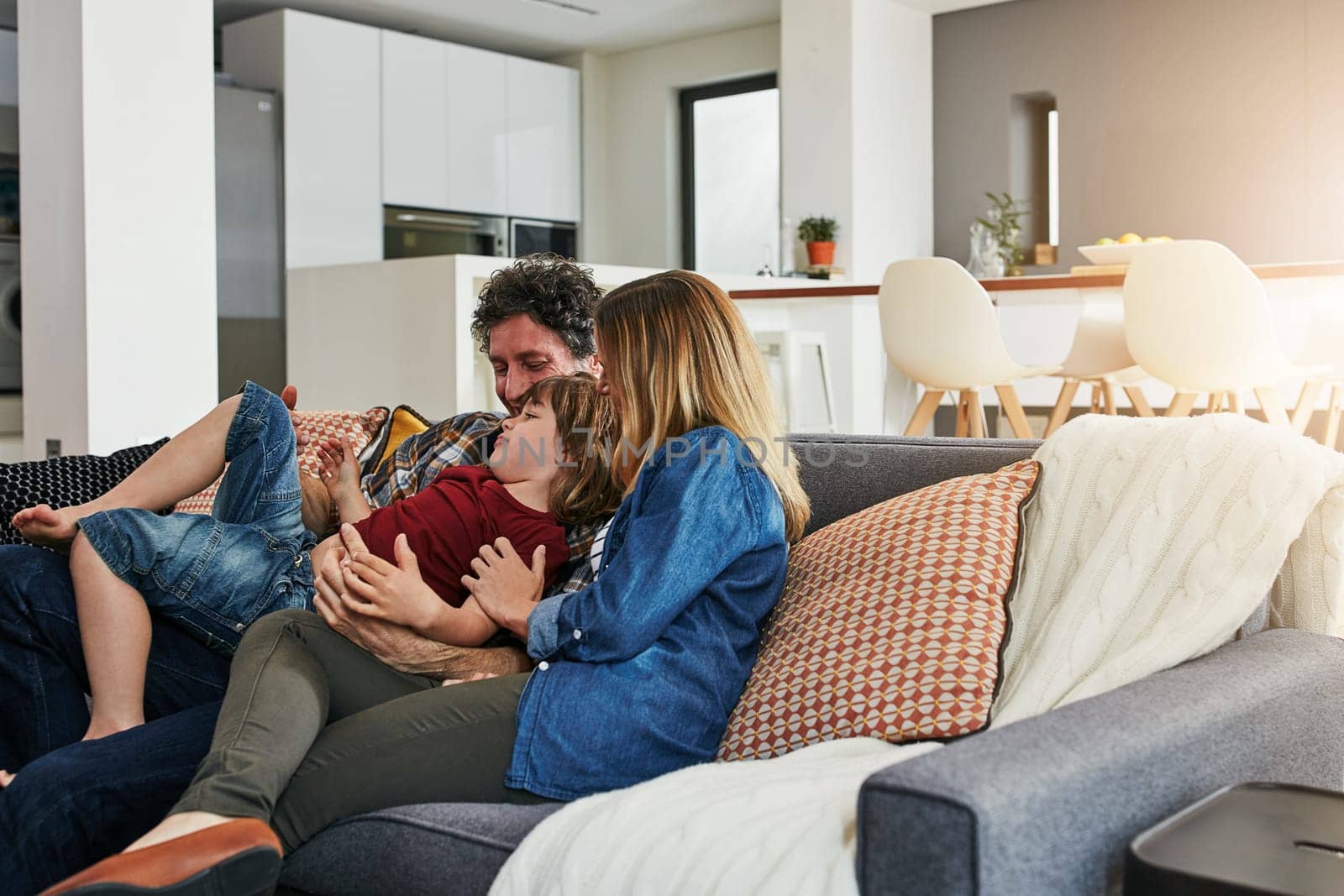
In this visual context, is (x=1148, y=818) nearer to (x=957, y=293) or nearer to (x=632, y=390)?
(x=632, y=390)

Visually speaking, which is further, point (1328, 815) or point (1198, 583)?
point (1198, 583)

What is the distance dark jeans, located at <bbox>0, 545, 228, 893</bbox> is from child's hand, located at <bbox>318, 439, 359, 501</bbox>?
409 millimetres

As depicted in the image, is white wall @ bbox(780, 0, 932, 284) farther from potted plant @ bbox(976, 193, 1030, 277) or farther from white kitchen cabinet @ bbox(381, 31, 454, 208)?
white kitchen cabinet @ bbox(381, 31, 454, 208)

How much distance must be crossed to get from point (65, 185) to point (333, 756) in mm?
3198

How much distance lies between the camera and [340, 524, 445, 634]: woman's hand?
1.59 m

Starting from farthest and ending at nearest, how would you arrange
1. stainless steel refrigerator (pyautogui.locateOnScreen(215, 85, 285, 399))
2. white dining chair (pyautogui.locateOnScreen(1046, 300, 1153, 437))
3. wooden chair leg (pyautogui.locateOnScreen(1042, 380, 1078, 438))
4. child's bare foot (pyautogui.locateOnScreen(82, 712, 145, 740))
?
stainless steel refrigerator (pyautogui.locateOnScreen(215, 85, 285, 399)) < wooden chair leg (pyautogui.locateOnScreen(1042, 380, 1078, 438)) < white dining chair (pyautogui.locateOnScreen(1046, 300, 1153, 437)) < child's bare foot (pyautogui.locateOnScreen(82, 712, 145, 740))

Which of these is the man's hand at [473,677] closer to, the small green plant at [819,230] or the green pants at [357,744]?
the green pants at [357,744]

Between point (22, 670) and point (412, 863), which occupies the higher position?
point (22, 670)

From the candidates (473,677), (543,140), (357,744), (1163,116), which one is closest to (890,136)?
(1163,116)

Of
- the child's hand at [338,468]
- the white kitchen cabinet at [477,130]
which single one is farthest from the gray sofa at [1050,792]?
the white kitchen cabinet at [477,130]

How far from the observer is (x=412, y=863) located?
1.36 meters

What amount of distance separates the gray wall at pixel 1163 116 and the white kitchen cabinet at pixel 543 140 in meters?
2.21

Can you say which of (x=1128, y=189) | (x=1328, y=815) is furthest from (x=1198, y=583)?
(x=1128, y=189)

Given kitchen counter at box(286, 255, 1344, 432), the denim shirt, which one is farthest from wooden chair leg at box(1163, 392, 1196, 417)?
the denim shirt
